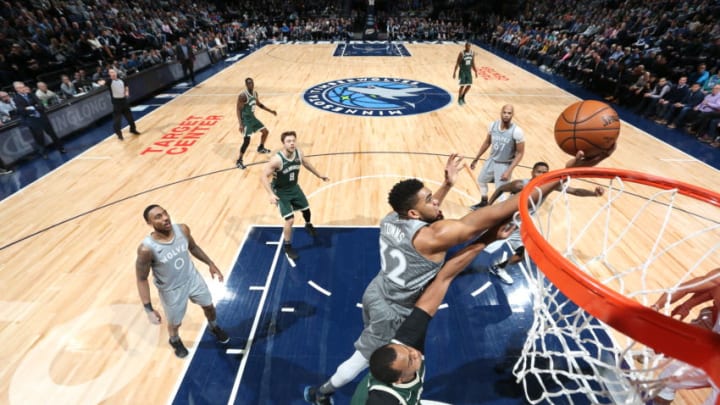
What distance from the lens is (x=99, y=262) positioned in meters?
4.86

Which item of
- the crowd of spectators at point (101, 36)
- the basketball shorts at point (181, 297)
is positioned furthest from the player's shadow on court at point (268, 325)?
the crowd of spectators at point (101, 36)

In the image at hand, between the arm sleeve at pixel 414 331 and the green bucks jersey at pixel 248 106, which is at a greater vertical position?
the arm sleeve at pixel 414 331

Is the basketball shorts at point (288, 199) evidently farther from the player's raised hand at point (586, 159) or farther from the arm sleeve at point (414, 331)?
the player's raised hand at point (586, 159)

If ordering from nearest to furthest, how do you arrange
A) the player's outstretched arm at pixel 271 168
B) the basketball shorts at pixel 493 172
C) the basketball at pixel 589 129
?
the basketball at pixel 589 129 < the player's outstretched arm at pixel 271 168 < the basketball shorts at pixel 493 172

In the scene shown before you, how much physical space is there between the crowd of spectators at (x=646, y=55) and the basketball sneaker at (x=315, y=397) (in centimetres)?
1045

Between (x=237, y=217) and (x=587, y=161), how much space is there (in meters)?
4.77

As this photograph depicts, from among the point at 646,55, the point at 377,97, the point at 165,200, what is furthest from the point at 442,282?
the point at 646,55

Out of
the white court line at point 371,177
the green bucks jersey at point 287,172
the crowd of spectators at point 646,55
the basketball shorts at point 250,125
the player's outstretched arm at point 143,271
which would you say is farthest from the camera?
the crowd of spectators at point 646,55

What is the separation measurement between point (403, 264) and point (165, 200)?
5.24 m

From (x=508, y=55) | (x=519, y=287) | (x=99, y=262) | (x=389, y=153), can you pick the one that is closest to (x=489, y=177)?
(x=519, y=287)

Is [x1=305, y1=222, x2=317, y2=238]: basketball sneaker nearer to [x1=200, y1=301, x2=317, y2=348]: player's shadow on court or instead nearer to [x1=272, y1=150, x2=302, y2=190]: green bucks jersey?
[x1=272, y1=150, x2=302, y2=190]: green bucks jersey

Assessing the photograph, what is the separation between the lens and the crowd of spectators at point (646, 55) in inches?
370

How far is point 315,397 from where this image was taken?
3.08 metres

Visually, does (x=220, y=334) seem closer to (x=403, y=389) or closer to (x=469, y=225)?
(x=403, y=389)
